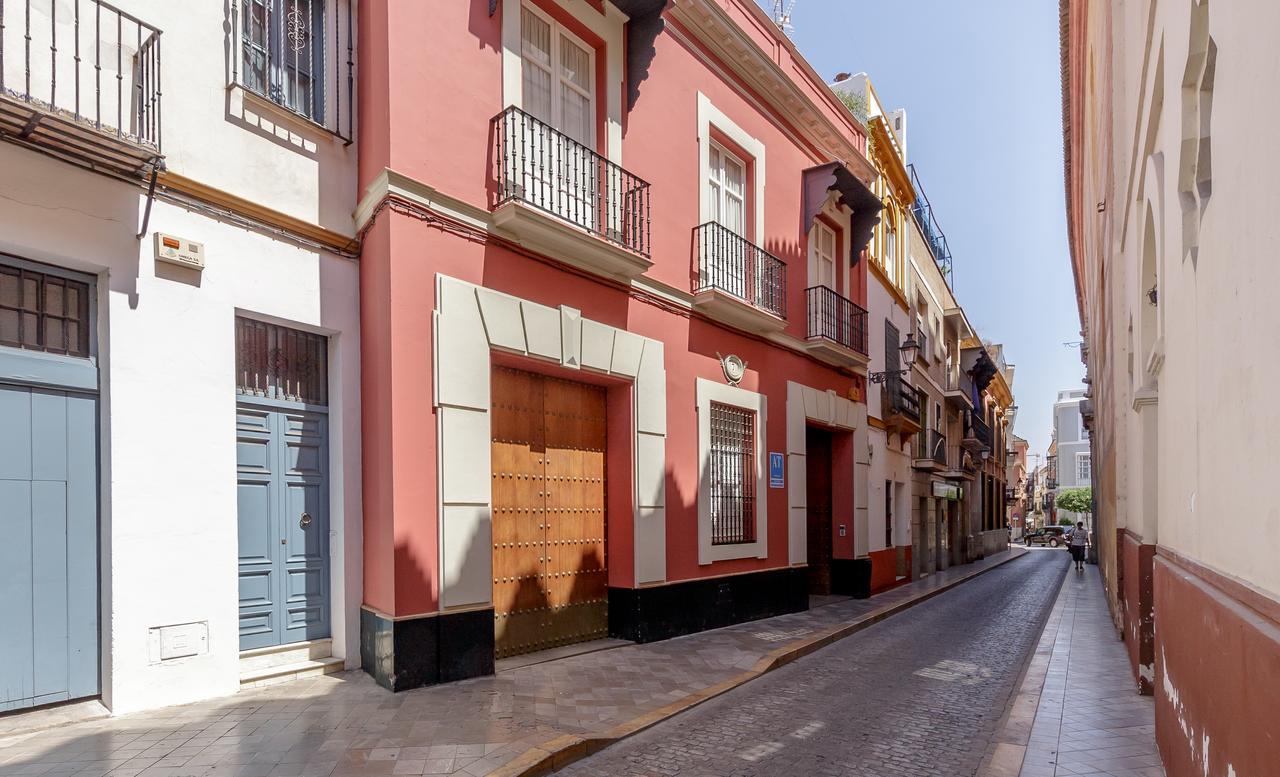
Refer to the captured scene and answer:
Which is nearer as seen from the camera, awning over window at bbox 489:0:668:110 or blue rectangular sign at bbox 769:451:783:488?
awning over window at bbox 489:0:668:110

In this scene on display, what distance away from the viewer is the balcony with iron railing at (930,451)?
69.8 feet

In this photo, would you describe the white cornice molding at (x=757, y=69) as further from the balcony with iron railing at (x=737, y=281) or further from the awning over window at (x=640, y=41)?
the balcony with iron railing at (x=737, y=281)

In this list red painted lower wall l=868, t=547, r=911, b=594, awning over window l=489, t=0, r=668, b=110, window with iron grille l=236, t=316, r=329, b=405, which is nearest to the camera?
window with iron grille l=236, t=316, r=329, b=405

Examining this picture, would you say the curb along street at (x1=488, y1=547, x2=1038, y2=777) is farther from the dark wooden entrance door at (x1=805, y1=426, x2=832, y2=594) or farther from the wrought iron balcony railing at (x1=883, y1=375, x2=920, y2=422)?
the wrought iron balcony railing at (x1=883, y1=375, x2=920, y2=422)

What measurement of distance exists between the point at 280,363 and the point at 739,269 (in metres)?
6.65

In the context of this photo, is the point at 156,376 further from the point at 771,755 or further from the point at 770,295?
the point at 770,295

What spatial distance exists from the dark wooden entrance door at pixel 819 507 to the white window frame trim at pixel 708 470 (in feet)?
10.8

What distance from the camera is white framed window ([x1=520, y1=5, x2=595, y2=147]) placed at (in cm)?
839

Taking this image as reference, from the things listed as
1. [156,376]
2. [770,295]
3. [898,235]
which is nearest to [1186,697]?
[156,376]

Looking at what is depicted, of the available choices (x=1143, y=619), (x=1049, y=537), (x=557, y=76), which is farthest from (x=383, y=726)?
(x=1049, y=537)

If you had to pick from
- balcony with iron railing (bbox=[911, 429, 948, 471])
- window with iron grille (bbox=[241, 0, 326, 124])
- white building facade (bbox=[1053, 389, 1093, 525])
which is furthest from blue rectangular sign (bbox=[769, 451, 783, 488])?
white building facade (bbox=[1053, 389, 1093, 525])

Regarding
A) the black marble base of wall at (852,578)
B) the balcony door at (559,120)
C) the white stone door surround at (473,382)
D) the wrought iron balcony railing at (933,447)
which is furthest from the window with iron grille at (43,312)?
the wrought iron balcony railing at (933,447)

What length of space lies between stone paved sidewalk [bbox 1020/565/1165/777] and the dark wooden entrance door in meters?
4.51

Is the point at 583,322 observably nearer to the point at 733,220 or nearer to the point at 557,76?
the point at 557,76
